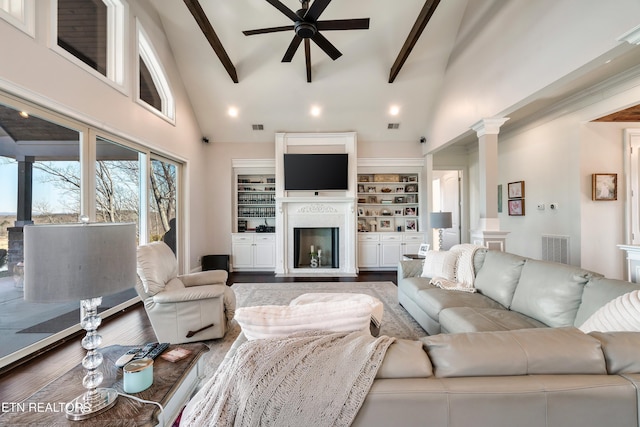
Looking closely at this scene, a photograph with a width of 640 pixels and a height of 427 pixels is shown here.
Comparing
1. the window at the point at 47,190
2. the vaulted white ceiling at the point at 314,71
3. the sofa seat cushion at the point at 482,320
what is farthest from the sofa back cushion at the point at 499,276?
the window at the point at 47,190

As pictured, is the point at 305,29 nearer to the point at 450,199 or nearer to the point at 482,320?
the point at 482,320

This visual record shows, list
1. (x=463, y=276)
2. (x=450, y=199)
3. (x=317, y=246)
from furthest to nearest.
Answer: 1. (x=450, y=199)
2. (x=317, y=246)
3. (x=463, y=276)

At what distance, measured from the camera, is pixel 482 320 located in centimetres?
202

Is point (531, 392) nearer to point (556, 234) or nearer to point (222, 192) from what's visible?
point (556, 234)

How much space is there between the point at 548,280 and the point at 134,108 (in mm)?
4893

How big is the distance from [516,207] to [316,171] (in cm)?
399

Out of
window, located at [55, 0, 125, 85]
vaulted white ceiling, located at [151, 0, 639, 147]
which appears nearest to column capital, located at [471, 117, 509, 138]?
vaulted white ceiling, located at [151, 0, 639, 147]

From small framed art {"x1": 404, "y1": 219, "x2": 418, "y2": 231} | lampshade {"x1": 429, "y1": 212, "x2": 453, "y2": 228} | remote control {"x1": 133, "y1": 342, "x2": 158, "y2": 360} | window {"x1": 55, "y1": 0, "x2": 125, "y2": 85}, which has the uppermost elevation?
window {"x1": 55, "y1": 0, "x2": 125, "y2": 85}

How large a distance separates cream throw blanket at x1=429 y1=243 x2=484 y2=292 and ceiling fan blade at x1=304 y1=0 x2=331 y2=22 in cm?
307

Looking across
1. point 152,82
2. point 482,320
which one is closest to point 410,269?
point 482,320

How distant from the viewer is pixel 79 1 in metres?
2.93

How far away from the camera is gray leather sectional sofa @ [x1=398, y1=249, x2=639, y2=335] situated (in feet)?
5.86

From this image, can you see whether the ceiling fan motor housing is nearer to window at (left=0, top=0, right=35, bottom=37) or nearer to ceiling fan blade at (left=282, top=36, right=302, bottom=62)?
ceiling fan blade at (left=282, top=36, right=302, bottom=62)

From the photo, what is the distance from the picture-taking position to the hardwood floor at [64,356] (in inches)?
77.7
